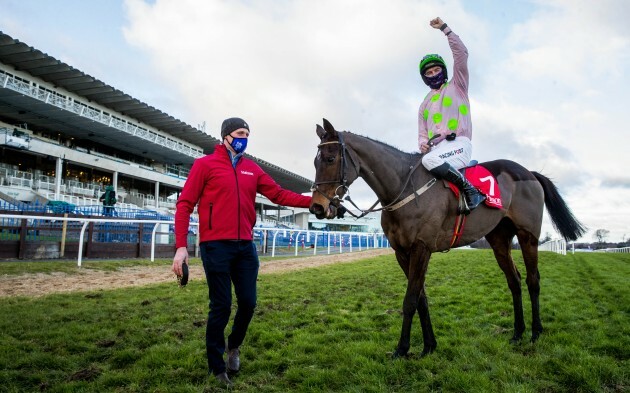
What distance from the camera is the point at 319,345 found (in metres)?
3.70

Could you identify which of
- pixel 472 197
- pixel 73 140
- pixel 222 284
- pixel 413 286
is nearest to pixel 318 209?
pixel 222 284

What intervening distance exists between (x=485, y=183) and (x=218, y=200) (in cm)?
264

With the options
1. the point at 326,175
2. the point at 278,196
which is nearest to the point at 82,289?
the point at 278,196

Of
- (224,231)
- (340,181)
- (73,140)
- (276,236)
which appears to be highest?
(73,140)

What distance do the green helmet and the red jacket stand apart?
7.05ft

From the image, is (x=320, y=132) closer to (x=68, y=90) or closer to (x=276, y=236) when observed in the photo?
(x=276, y=236)

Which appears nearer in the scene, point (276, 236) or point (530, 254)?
point (530, 254)

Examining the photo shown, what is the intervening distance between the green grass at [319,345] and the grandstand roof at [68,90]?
28.9m

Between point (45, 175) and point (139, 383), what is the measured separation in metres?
33.8

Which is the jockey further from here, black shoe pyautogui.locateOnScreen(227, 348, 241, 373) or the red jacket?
black shoe pyautogui.locateOnScreen(227, 348, 241, 373)

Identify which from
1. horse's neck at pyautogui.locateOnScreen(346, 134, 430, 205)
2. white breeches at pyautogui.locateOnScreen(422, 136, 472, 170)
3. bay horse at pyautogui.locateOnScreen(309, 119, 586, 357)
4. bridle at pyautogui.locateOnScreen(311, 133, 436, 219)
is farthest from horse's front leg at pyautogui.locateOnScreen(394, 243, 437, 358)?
white breeches at pyautogui.locateOnScreen(422, 136, 472, 170)

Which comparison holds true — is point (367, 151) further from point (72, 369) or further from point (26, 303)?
point (26, 303)

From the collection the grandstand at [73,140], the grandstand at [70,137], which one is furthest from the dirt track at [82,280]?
the grandstand at [70,137]

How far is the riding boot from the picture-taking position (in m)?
3.54
